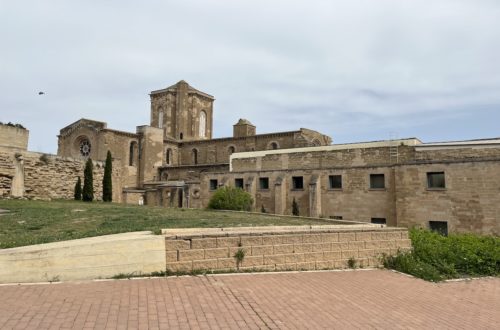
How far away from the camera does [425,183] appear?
76.6 ft

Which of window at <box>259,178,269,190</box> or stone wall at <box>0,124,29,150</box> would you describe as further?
window at <box>259,178,269,190</box>

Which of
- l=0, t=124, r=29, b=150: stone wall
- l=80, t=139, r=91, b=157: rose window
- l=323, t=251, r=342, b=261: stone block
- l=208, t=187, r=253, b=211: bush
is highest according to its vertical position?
l=80, t=139, r=91, b=157: rose window

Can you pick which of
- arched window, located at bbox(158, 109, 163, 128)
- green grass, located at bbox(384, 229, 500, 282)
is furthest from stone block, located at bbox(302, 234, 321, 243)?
arched window, located at bbox(158, 109, 163, 128)

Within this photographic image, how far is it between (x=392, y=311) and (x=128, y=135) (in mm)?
42257

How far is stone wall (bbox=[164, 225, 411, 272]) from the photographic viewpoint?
24.5 ft

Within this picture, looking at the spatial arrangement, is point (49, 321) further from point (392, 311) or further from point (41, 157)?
point (41, 157)

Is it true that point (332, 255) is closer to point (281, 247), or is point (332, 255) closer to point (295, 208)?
point (281, 247)

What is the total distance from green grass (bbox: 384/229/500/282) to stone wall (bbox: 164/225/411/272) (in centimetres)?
43

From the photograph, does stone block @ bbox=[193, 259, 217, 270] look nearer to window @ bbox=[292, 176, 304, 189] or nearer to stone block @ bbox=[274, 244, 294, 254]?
stone block @ bbox=[274, 244, 294, 254]

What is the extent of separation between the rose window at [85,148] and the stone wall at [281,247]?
39.4 metres

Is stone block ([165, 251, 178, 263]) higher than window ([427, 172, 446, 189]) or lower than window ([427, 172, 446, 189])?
lower

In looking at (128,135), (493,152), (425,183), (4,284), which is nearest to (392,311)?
(4,284)

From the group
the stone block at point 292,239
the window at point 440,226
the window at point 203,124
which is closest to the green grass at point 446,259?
the stone block at point 292,239

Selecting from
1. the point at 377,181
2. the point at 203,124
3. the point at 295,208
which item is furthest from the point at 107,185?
the point at 203,124
